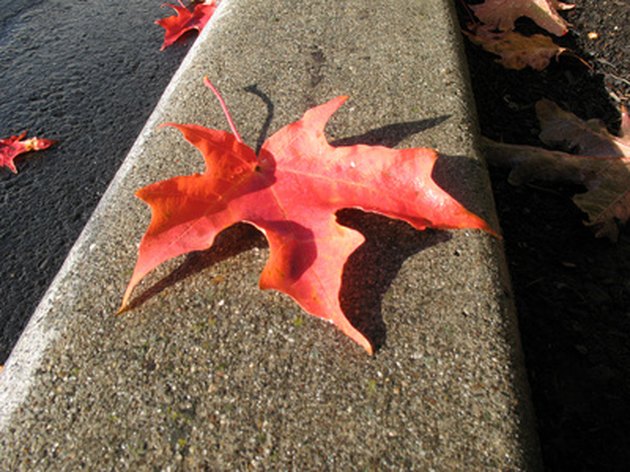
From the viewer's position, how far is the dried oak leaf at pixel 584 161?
1.21m

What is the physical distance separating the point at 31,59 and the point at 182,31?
0.53m

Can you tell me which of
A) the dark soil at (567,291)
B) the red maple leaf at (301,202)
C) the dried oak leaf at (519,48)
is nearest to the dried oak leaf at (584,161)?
the dark soil at (567,291)

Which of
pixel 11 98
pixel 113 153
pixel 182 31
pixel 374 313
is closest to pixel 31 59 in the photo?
pixel 11 98

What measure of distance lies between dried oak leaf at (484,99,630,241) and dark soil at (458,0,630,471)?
0.15 ft

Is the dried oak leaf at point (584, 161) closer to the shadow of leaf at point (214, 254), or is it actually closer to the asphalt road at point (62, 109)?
the shadow of leaf at point (214, 254)

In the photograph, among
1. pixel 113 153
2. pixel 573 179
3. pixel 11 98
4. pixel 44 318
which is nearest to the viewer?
pixel 44 318

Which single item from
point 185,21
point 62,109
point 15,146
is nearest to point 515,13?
point 185,21

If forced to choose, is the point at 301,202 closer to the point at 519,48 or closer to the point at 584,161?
the point at 584,161

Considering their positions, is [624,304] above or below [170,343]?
below

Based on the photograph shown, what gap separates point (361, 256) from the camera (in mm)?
970

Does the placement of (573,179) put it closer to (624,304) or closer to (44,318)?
(624,304)

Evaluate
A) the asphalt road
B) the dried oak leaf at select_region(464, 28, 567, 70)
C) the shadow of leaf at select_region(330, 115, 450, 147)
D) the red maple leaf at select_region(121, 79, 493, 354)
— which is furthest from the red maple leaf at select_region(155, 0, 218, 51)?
the red maple leaf at select_region(121, 79, 493, 354)

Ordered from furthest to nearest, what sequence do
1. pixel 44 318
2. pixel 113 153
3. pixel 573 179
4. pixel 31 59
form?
1. pixel 31 59
2. pixel 113 153
3. pixel 573 179
4. pixel 44 318

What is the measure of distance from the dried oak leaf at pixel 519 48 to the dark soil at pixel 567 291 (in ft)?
0.25
